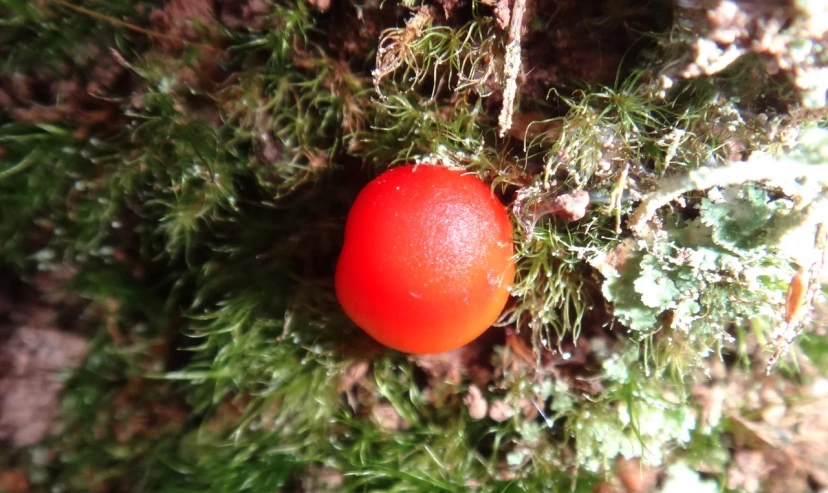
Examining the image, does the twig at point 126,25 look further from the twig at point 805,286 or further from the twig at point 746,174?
the twig at point 805,286

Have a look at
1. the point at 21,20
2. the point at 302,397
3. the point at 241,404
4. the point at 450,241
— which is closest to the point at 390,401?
the point at 302,397

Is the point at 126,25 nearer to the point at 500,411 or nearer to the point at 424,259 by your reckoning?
the point at 424,259

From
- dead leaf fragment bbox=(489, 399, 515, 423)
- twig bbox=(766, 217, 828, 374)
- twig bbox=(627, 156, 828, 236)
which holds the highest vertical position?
twig bbox=(627, 156, 828, 236)

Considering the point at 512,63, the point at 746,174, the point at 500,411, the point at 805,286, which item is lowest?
the point at 500,411

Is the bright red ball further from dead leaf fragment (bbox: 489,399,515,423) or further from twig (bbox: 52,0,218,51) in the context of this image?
twig (bbox: 52,0,218,51)

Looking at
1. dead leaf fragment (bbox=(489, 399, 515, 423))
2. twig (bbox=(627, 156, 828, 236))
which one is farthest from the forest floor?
twig (bbox=(627, 156, 828, 236))

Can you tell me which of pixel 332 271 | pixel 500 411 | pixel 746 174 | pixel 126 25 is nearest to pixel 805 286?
pixel 746 174

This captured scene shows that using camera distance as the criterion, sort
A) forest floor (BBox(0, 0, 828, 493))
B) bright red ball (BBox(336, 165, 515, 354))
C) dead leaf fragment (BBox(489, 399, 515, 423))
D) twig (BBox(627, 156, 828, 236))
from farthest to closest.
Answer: dead leaf fragment (BBox(489, 399, 515, 423)), forest floor (BBox(0, 0, 828, 493)), bright red ball (BBox(336, 165, 515, 354)), twig (BBox(627, 156, 828, 236))
